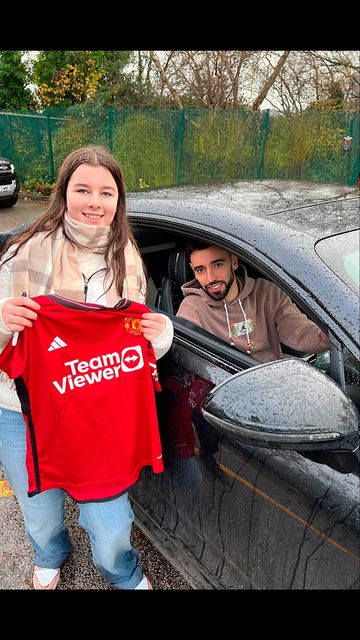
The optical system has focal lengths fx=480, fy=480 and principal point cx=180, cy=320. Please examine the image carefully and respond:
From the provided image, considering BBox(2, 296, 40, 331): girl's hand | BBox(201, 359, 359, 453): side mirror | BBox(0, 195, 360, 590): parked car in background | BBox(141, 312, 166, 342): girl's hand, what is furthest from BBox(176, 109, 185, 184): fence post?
BBox(201, 359, 359, 453): side mirror

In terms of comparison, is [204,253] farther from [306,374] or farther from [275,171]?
[275,171]

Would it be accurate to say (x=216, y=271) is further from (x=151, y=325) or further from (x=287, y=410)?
(x=287, y=410)

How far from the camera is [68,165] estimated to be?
5.44 ft

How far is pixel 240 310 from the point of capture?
2.04 metres

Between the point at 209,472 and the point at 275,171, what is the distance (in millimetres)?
9659

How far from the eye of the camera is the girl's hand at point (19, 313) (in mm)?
1430

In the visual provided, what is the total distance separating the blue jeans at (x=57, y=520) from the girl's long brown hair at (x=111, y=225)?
0.62 m

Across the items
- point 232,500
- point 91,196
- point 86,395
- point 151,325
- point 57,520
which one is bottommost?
point 57,520

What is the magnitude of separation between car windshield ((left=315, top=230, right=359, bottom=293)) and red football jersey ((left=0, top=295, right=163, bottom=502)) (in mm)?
597

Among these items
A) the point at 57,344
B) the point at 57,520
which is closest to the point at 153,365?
the point at 57,344

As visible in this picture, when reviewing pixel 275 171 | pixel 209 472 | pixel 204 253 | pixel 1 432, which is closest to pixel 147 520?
pixel 209 472

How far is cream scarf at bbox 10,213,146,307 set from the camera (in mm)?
1552

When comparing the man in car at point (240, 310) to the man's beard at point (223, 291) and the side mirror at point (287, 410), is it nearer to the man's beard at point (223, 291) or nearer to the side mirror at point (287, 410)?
the man's beard at point (223, 291)

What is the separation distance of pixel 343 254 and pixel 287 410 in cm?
61
